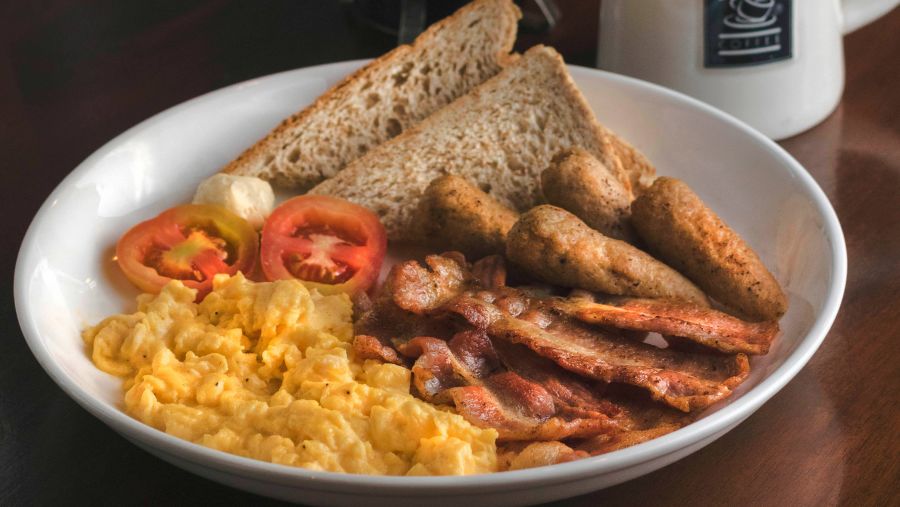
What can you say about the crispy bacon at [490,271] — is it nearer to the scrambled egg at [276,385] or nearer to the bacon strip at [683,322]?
the bacon strip at [683,322]

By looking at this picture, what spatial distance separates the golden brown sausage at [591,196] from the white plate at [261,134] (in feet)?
1.32

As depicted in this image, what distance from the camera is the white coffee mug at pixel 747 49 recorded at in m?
2.95

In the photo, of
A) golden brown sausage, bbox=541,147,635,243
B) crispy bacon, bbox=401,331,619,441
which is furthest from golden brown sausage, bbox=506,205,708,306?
crispy bacon, bbox=401,331,619,441

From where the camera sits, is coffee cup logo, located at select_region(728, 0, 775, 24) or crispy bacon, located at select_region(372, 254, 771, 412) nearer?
crispy bacon, located at select_region(372, 254, 771, 412)

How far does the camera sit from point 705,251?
236 centimetres

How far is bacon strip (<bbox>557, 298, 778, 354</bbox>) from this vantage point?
211 centimetres

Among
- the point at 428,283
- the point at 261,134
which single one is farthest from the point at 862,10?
the point at 261,134

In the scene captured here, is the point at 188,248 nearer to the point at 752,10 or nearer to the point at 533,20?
the point at 752,10

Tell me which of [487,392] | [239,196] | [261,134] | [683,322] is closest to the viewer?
[487,392]

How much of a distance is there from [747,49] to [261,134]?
4.81 ft

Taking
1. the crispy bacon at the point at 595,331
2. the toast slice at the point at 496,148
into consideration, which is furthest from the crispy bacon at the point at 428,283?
the toast slice at the point at 496,148

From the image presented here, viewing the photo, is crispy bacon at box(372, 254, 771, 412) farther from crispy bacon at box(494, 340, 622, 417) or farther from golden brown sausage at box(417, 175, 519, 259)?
golden brown sausage at box(417, 175, 519, 259)

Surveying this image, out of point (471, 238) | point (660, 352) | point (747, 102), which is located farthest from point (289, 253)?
point (747, 102)

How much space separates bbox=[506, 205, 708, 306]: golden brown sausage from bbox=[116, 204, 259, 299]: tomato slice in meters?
0.74
